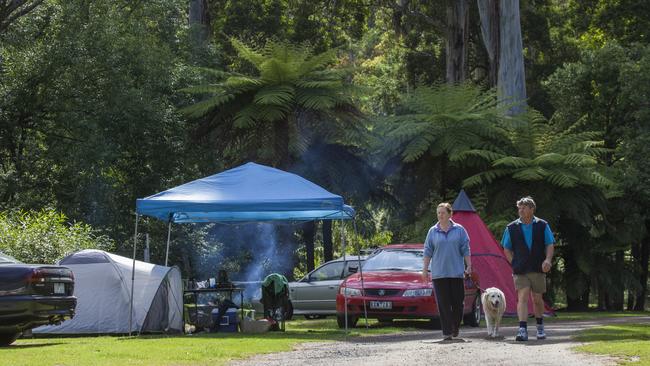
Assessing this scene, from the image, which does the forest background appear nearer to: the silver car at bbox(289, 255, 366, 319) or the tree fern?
the tree fern

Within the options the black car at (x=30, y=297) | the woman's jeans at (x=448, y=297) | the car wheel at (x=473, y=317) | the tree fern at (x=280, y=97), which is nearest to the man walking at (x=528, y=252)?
the woman's jeans at (x=448, y=297)

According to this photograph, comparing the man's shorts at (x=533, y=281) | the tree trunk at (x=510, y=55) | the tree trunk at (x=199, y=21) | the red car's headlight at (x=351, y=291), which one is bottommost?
the man's shorts at (x=533, y=281)

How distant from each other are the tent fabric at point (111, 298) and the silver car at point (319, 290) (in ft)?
21.9

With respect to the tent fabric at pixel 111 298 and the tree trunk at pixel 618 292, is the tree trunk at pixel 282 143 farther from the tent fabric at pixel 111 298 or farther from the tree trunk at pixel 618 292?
the tree trunk at pixel 618 292

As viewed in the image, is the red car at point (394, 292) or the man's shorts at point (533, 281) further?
the red car at point (394, 292)

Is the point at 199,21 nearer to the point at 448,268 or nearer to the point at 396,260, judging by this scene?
the point at 396,260

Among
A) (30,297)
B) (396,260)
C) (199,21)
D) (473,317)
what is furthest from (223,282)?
(199,21)

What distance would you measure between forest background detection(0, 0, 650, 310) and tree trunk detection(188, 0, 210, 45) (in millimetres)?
220

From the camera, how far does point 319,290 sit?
24.6 metres

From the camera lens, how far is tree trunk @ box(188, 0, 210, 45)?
33.2 metres

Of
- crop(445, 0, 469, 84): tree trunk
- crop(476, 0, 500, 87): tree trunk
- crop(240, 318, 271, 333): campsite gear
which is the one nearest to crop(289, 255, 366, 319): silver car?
crop(240, 318, 271, 333): campsite gear

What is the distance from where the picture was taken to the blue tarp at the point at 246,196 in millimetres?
17031

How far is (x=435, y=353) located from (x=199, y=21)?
2469cm

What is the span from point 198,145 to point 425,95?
19.7ft
